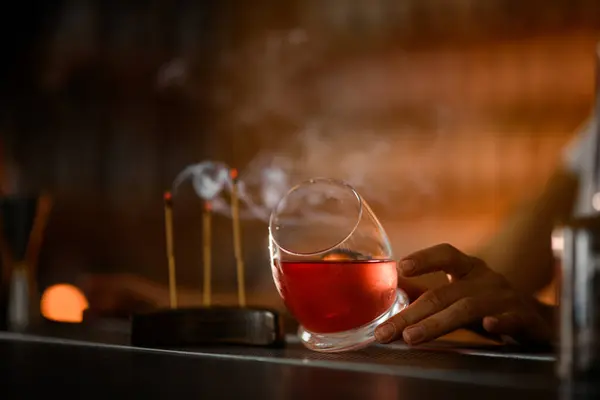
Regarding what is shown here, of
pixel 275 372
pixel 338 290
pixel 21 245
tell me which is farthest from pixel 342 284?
pixel 21 245

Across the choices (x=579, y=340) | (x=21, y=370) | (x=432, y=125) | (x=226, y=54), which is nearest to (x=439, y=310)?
(x=579, y=340)

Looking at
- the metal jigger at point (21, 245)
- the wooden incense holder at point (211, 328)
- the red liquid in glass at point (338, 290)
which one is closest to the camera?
the red liquid in glass at point (338, 290)

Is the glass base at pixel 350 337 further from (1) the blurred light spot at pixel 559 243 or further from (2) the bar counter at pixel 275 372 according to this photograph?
(1) the blurred light spot at pixel 559 243

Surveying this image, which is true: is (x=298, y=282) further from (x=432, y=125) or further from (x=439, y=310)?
(x=432, y=125)

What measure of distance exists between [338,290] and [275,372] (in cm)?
13

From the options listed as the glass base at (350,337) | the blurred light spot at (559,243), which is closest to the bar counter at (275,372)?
the glass base at (350,337)

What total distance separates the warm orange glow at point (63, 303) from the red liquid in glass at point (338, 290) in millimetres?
1255

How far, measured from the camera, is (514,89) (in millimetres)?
1732

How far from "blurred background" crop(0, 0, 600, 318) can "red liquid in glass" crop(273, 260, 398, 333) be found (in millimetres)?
791

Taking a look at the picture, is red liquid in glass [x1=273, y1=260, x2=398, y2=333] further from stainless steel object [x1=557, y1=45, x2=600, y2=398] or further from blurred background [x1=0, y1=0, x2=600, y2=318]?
blurred background [x1=0, y1=0, x2=600, y2=318]

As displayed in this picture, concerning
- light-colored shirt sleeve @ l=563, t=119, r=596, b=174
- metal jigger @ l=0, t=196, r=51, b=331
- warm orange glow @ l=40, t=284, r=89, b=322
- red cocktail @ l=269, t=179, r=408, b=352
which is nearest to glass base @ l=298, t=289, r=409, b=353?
red cocktail @ l=269, t=179, r=408, b=352

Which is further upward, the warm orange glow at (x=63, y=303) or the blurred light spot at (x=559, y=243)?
the warm orange glow at (x=63, y=303)

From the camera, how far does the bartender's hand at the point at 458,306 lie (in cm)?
102

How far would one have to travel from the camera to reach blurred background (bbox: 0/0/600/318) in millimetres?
1731
